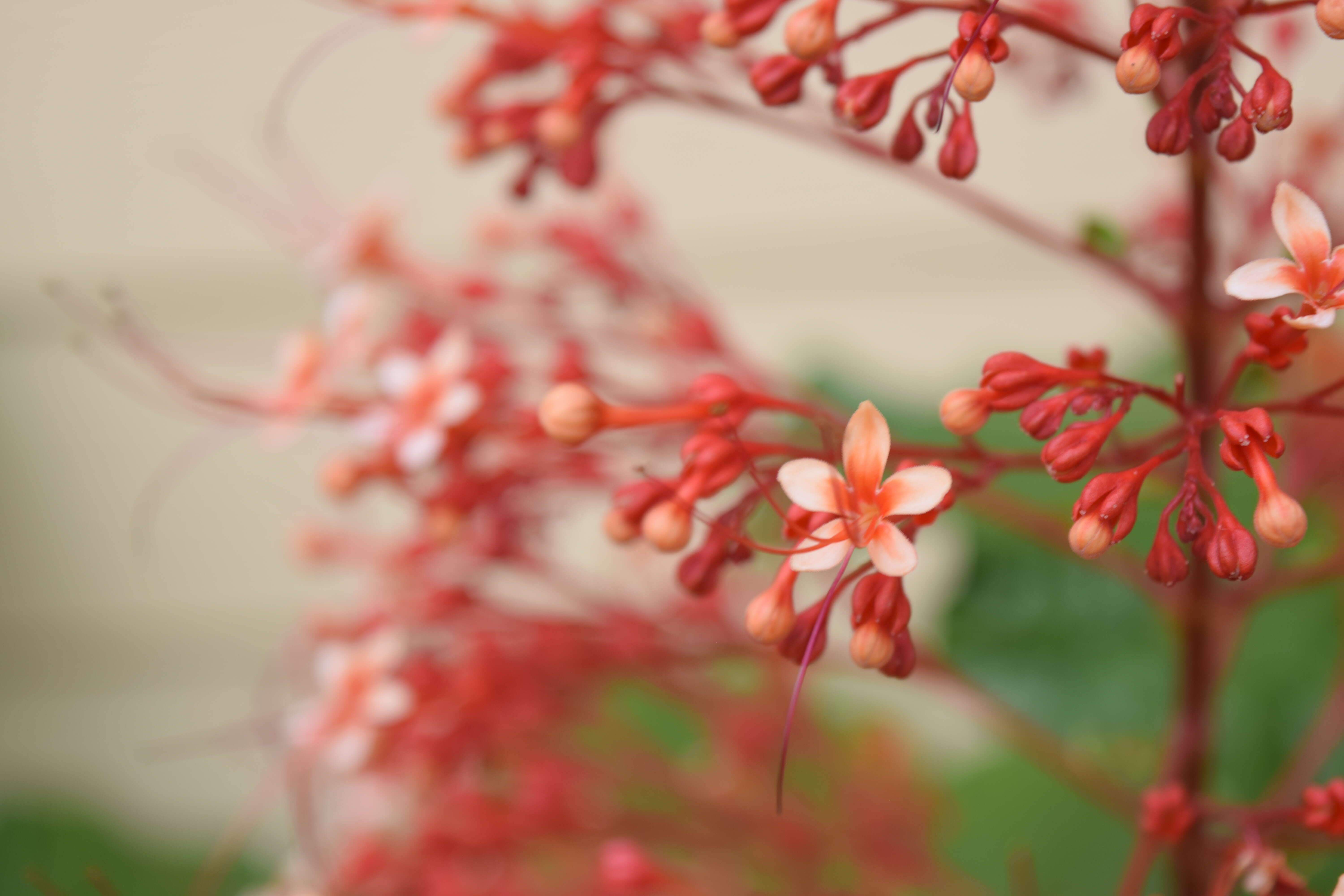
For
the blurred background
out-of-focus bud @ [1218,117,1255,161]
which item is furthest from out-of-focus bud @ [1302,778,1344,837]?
the blurred background

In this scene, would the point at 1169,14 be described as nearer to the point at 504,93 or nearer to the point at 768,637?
the point at 768,637

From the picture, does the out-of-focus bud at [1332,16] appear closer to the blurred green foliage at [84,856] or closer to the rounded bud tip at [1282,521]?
the rounded bud tip at [1282,521]

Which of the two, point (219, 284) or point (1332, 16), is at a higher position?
point (1332, 16)

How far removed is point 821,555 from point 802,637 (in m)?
0.02

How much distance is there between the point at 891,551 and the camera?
187mm

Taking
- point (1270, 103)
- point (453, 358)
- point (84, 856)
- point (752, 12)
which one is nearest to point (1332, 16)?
point (1270, 103)

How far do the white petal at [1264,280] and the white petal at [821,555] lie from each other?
0.08 m

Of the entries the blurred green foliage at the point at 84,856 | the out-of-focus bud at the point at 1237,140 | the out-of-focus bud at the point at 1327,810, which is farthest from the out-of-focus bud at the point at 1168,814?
the blurred green foliage at the point at 84,856

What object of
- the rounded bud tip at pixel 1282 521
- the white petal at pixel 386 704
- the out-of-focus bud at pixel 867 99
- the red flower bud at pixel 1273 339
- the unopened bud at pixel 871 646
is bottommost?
the white petal at pixel 386 704

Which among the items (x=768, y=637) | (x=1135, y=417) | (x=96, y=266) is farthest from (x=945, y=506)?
(x=96, y=266)

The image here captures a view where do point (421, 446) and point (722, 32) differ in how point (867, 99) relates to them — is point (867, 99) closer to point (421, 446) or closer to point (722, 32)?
point (722, 32)

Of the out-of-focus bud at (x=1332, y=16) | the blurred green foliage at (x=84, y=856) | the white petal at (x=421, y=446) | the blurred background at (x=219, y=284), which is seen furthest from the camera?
the blurred background at (x=219, y=284)

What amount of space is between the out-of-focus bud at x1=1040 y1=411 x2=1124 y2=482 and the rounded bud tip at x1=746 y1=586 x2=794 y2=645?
55 millimetres

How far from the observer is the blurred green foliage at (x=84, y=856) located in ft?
2.66
